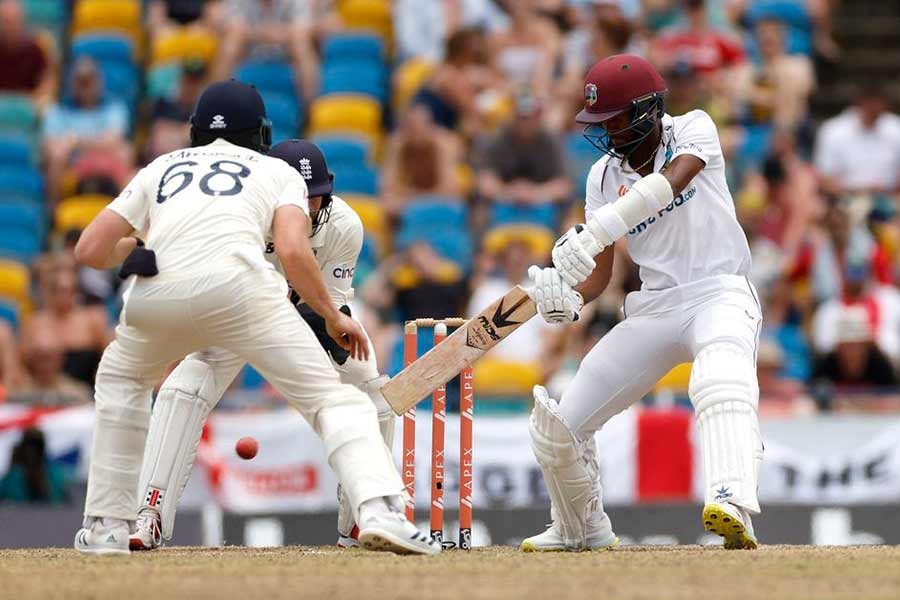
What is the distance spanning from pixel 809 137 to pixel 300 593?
10.4 m

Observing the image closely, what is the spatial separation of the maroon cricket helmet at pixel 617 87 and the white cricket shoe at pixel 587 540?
71.7 inches

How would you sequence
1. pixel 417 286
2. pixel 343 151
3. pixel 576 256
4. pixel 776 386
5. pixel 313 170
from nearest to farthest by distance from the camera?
1. pixel 576 256
2. pixel 313 170
3. pixel 776 386
4. pixel 417 286
5. pixel 343 151

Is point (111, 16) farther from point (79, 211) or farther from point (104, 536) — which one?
point (104, 536)

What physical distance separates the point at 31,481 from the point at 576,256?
5167mm

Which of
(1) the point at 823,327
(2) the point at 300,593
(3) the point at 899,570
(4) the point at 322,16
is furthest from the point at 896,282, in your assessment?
(2) the point at 300,593

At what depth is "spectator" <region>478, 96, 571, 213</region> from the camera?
13953 millimetres

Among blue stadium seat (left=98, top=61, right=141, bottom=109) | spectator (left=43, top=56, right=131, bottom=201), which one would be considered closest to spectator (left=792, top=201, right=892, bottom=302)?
spectator (left=43, top=56, right=131, bottom=201)

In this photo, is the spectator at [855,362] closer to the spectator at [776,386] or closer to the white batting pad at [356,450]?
the spectator at [776,386]

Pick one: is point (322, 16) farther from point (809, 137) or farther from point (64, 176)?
point (809, 137)

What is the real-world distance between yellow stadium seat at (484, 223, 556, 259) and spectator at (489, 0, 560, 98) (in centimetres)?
179

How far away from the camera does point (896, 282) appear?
1327 centimetres

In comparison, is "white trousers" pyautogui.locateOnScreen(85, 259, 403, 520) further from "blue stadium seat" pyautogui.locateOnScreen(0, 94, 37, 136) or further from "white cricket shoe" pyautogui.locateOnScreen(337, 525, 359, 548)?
"blue stadium seat" pyautogui.locateOnScreen(0, 94, 37, 136)

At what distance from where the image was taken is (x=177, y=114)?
1488cm

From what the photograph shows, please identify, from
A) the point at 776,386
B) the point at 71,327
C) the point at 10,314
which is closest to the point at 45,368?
the point at 71,327
